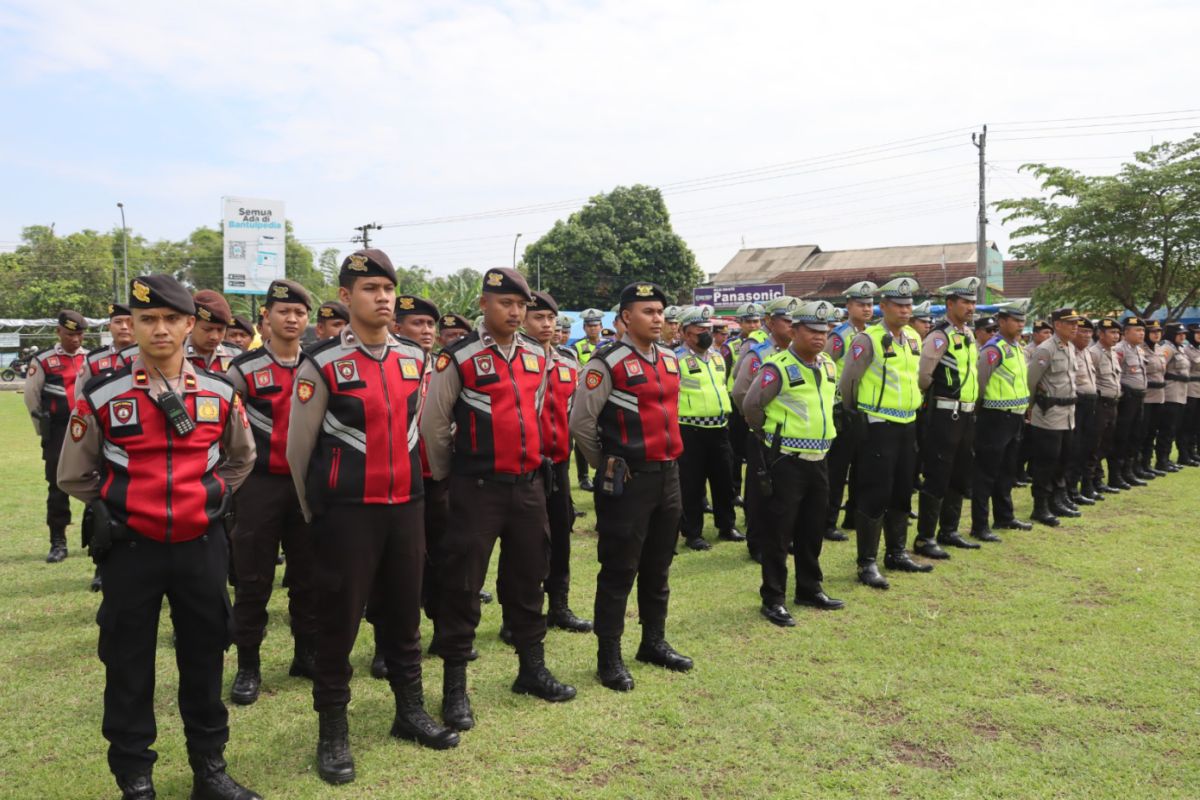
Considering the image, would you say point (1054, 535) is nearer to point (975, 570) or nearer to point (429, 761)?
point (975, 570)

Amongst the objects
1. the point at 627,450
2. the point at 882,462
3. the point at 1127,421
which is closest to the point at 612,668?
the point at 627,450

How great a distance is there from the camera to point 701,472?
8117 mm

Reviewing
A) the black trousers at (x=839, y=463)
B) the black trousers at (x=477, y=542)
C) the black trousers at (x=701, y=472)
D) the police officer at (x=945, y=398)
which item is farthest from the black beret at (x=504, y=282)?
the police officer at (x=945, y=398)

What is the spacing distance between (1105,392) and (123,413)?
10762mm

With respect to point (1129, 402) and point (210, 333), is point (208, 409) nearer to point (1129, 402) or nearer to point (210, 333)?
point (210, 333)

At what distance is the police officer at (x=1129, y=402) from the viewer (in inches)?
441

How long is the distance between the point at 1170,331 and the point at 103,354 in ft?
48.9

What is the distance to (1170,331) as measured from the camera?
13.5 m

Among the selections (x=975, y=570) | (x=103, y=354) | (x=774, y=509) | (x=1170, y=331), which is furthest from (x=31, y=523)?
(x=1170, y=331)

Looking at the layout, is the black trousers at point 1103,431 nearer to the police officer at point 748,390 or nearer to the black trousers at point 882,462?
the police officer at point 748,390

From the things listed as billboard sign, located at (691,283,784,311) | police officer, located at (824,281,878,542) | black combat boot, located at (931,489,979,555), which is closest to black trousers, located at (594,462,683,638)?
police officer, located at (824,281,878,542)

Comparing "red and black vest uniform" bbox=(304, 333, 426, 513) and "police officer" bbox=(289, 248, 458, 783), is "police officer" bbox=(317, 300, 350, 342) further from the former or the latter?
"red and black vest uniform" bbox=(304, 333, 426, 513)

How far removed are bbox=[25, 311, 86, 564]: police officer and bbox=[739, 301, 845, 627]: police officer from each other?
19.5 ft

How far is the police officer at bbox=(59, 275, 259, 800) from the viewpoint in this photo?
325cm
